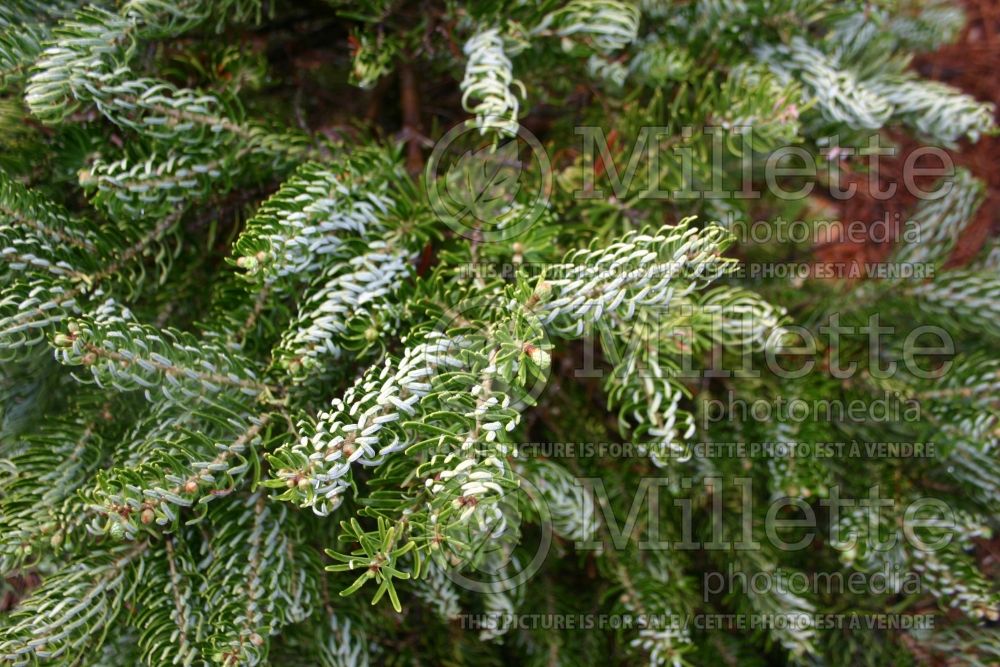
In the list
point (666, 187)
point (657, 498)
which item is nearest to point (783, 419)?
point (657, 498)

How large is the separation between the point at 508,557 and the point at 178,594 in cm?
34

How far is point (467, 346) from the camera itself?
59 cm

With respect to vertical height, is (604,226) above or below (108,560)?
above

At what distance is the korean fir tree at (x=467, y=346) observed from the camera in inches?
22.9

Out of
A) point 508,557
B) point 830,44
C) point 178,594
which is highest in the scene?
point 830,44

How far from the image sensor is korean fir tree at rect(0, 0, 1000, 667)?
1.91 feet

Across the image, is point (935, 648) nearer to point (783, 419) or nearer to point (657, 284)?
point (783, 419)

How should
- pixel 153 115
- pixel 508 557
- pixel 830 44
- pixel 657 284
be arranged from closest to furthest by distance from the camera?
pixel 657 284 → pixel 153 115 → pixel 508 557 → pixel 830 44

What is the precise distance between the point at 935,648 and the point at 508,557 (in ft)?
1.86

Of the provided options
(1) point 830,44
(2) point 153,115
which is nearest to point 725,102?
(1) point 830,44

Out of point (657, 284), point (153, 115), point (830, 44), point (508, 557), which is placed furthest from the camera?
point (830, 44)

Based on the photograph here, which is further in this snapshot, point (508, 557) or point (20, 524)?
point (508, 557)

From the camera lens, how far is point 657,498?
89cm

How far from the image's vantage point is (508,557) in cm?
80
